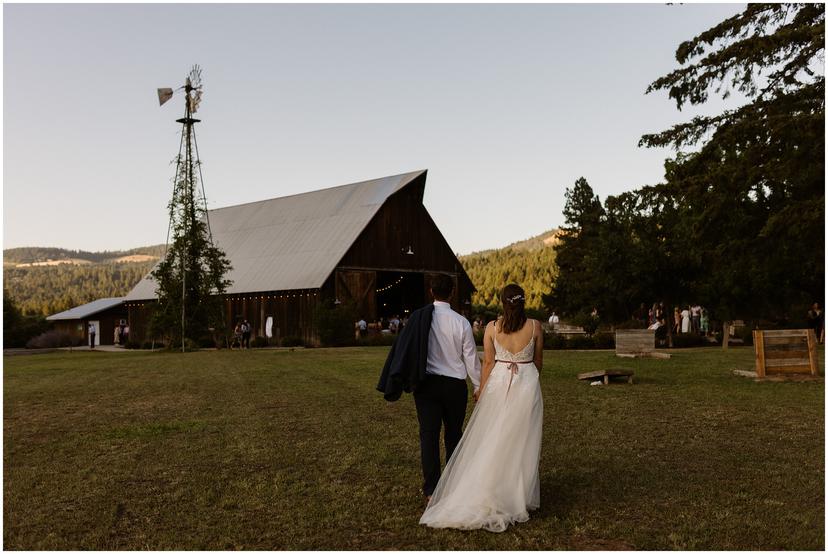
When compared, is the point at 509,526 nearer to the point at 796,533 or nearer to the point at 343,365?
the point at 796,533

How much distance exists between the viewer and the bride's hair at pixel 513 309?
261 inches

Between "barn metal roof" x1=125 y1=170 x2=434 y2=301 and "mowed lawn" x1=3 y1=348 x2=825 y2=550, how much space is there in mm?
27363

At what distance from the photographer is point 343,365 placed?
2322cm

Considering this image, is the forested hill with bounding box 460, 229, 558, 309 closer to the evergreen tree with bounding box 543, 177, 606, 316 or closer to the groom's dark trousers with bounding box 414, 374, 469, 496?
the evergreen tree with bounding box 543, 177, 606, 316

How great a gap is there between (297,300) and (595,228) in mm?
31549

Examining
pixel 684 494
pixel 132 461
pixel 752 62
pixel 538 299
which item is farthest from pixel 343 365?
pixel 538 299

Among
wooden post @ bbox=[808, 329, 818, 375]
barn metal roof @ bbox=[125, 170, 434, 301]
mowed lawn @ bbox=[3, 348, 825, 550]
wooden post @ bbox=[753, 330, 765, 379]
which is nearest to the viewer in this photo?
mowed lawn @ bbox=[3, 348, 825, 550]

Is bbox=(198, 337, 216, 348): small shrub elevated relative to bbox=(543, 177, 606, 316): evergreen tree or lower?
lower

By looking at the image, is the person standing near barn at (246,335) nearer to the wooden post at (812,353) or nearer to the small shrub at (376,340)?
the small shrub at (376,340)

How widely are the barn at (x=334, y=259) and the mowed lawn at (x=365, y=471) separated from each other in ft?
85.6

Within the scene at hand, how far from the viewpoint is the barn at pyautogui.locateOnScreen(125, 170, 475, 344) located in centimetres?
4209

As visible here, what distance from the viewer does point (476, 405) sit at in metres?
6.65

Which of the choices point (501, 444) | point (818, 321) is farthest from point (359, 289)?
point (501, 444)

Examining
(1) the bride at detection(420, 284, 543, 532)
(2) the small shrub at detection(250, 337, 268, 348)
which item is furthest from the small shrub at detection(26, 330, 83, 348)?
(1) the bride at detection(420, 284, 543, 532)
